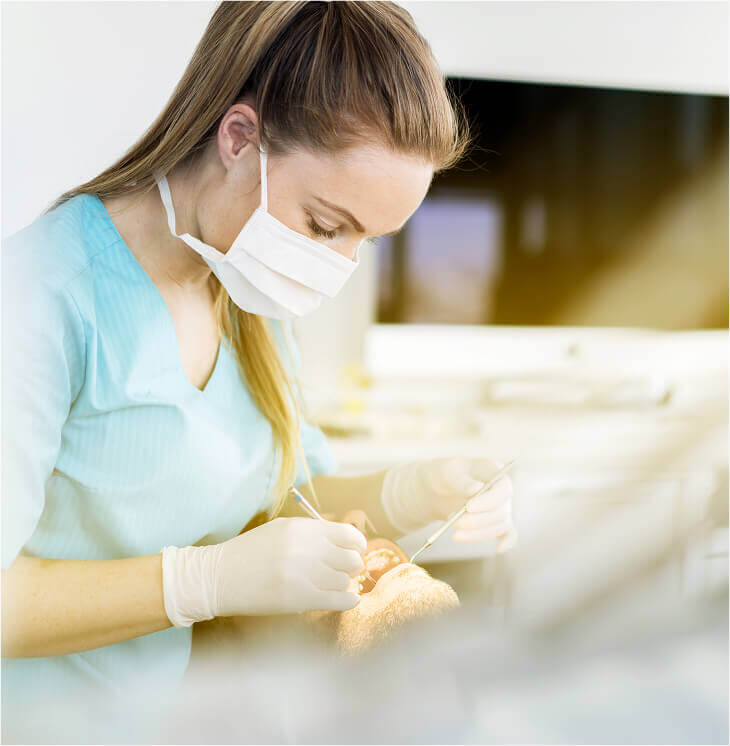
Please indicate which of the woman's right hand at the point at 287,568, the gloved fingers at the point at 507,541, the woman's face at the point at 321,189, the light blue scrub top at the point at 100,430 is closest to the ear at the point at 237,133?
the woman's face at the point at 321,189

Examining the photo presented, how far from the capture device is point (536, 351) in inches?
60.2

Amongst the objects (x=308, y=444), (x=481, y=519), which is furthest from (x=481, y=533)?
(x=308, y=444)

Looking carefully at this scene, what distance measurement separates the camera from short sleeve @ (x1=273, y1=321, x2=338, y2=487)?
3.15 ft

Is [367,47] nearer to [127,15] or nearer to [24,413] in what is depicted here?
[127,15]

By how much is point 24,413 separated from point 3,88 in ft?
1.56

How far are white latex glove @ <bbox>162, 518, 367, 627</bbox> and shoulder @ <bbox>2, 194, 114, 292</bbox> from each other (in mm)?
320

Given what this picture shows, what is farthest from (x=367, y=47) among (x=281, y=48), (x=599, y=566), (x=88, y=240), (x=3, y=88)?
(x=599, y=566)

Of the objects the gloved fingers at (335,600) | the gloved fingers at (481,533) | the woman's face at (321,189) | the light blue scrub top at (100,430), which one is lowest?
the gloved fingers at (481,533)

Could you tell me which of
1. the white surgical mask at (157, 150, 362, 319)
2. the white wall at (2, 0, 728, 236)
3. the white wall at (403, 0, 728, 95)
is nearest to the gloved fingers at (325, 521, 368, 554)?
the white surgical mask at (157, 150, 362, 319)

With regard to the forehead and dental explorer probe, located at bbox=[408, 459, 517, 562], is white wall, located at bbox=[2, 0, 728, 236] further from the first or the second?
dental explorer probe, located at bbox=[408, 459, 517, 562]

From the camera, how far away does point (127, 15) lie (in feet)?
2.81

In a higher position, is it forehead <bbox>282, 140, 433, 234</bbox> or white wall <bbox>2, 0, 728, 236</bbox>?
white wall <bbox>2, 0, 728, 236</bbox>

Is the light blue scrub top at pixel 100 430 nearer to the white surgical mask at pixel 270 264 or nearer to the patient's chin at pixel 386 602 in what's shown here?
the white surgical mask at pixel 270 264

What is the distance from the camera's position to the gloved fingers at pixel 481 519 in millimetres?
894
